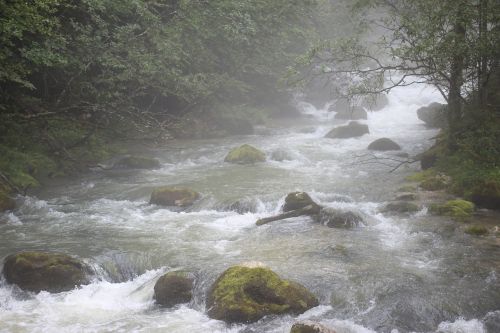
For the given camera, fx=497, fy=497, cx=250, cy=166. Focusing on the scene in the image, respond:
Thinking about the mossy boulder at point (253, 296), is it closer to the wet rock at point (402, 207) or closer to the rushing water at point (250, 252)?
the rushing water at point (250, 252)

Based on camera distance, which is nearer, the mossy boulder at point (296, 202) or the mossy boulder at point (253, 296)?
the mossy boulder at point (253, 296)

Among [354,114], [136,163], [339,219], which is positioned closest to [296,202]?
[339,219]

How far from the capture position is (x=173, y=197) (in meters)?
14.0

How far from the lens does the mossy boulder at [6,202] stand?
12.8m

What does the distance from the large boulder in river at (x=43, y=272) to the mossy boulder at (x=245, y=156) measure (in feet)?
35.3

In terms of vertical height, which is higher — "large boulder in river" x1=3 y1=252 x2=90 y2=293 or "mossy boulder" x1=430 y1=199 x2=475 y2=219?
"mossy boulder" x1=430 y1=199 x2=475 y2=219

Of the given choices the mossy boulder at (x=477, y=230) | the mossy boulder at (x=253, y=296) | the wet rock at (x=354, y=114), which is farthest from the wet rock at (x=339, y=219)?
the wet rock at (x=354, y=114)

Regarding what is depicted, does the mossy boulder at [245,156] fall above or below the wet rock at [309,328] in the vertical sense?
above

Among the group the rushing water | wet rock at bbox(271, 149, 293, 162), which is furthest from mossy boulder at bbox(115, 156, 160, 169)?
wet rock at bbox(271, 149, 293, 162)

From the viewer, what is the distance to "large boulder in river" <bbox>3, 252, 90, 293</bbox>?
344 inches

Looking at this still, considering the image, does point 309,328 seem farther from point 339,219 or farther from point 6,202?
point 6,202

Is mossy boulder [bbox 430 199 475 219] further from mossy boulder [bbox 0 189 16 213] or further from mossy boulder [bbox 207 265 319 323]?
mossy boulder [bbox 0 189 16 213]

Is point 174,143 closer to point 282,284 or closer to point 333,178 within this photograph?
point 333,178

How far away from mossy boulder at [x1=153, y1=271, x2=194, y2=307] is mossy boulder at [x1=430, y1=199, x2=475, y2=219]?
261 inches
